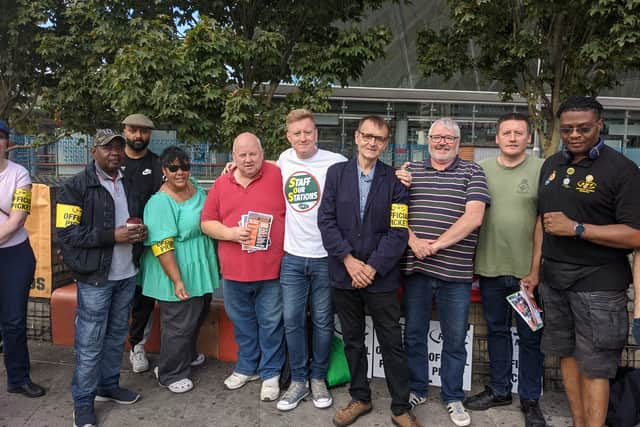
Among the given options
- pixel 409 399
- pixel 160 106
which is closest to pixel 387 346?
pixel 409 399

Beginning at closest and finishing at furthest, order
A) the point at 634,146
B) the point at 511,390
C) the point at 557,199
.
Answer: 1. the point at 557,199
2. the point at 511,390
3. the point at 634,146

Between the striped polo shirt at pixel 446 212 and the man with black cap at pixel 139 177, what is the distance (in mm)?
2014

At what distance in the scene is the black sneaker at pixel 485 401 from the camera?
3.16 metres

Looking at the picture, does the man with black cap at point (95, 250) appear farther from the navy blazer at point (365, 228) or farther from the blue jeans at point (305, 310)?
the navy blazer at point (365, 228)

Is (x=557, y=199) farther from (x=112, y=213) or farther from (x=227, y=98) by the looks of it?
(x=227, y=98)

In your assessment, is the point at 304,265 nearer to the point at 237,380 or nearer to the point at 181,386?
the point at 237,380

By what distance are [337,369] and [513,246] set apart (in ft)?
5.06

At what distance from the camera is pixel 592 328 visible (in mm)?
2523

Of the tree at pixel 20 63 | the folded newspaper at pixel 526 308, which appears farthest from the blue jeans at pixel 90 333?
the tree at pixel 20 63

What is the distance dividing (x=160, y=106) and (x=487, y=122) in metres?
16.0

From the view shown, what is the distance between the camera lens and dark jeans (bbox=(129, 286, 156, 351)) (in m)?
3.67

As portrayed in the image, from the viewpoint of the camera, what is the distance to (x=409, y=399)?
3.11 metres

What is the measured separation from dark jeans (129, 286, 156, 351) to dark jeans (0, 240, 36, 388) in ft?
2.43

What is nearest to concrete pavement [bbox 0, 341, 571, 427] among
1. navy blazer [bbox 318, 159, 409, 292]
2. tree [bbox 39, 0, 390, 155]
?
navy blazer [bbox 318, 159, 409, 292]
